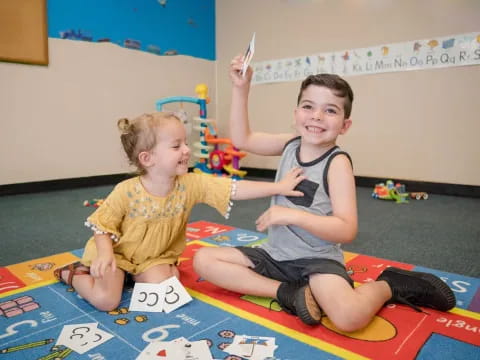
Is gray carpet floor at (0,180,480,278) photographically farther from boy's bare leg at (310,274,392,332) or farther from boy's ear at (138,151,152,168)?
boy's ear at (138,151,152,168)

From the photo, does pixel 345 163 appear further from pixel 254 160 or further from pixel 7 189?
pixel 254 160

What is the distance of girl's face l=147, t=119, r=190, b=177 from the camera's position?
1030mm

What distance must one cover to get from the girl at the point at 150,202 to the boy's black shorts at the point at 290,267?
155 millimetres

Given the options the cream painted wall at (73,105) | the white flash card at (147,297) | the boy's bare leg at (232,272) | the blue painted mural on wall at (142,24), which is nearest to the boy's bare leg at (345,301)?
the boy's bare leg at (232,272)

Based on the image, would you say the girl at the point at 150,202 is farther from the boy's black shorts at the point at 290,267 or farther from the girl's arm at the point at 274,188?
the boy's black shorts at the point at 290,267

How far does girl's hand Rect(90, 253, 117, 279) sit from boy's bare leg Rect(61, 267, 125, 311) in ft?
0.12

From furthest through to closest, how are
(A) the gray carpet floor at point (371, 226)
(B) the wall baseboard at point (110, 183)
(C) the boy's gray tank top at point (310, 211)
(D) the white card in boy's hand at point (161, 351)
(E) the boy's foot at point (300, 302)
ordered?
(B) the wall baseboard at point (110, 183), (A) the gray carpet floor at point (371, 226), (C) the boy's gray tank top at point (310, 211), (E) the boy's foot at point (300, 302), (D) the white card in boy's hand at point (161, 351)

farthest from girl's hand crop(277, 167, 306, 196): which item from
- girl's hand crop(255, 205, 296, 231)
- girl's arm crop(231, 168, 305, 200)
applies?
girl's hand crop(255, 205, 296, 231)

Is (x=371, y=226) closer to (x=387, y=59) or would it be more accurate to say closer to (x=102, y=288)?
(x=102, y=288)

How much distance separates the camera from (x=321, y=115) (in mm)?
937

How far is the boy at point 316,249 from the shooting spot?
2.84 feet

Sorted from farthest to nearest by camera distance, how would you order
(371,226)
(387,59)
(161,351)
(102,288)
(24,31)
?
(387,59) → (24,31) → (371,226) → (102,288) → (161,351)

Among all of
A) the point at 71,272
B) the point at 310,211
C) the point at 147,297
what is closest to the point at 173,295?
the point at 147,297

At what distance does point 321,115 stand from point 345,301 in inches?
16.9
